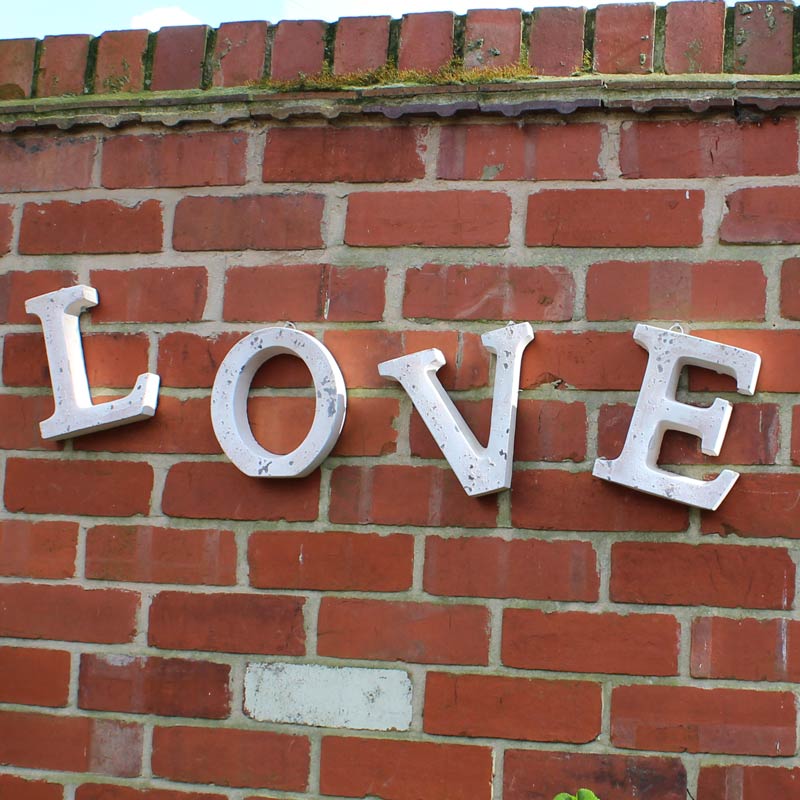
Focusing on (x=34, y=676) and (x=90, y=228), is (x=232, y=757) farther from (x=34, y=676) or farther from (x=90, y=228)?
(x=90, y=228)

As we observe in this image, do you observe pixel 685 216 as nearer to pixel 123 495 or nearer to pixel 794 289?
pixel 794 289

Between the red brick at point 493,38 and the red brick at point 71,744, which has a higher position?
the red brick at point 493,38

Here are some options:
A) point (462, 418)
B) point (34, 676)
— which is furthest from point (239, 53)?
point (34, 676)

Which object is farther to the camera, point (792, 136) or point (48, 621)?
point (48, 621)

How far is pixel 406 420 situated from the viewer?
1.61 m

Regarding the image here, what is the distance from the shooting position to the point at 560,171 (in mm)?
1619

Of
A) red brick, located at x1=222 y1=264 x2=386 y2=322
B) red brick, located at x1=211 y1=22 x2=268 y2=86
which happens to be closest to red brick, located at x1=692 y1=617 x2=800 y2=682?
red brick, located at x1=222 y1=264 x2=386 y2=322

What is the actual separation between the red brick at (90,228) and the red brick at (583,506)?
2.21 ft

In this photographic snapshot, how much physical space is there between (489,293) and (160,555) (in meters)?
0.61

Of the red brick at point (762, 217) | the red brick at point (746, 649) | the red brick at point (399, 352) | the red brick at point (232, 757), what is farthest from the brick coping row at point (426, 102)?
the red brick at point (232, 757)

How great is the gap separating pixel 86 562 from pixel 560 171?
0.89 m

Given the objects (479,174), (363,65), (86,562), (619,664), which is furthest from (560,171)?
(86,562)

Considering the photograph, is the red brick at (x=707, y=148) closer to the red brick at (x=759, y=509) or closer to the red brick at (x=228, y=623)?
the red brick at (x=759, y=509)

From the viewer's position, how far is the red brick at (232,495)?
1622 mm
